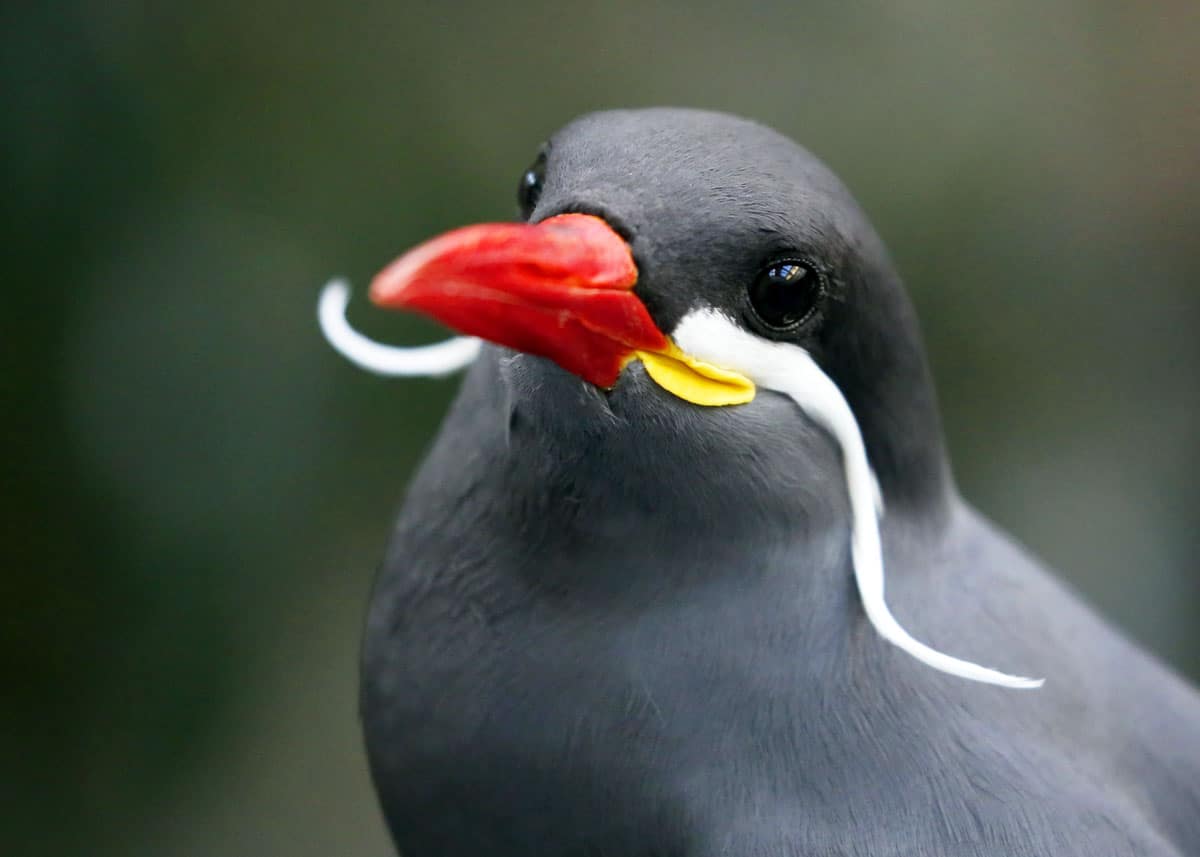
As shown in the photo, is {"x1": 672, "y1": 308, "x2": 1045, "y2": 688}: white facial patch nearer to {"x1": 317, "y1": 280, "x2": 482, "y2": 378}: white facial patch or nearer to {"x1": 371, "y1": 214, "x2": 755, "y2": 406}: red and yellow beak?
{"x1": 371, "y1": 214, "x2": 755, "y2": 406}: red and yellow beak

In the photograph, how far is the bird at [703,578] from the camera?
4.88ft

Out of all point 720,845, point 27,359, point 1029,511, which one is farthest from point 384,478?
point 720,845

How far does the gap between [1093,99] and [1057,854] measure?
3.62 meters

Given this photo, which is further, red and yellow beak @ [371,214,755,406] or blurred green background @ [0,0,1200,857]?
blurred green background @ [0,0,1200,857]

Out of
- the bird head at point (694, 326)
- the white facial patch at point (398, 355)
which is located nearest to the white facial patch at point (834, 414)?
the bird head at point (694, 326)

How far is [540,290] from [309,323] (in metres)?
2.36

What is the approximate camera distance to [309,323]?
3.62 metres

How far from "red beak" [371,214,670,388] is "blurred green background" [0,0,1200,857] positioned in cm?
216

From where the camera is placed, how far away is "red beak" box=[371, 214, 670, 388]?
1.32 m

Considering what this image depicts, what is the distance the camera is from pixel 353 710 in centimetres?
389

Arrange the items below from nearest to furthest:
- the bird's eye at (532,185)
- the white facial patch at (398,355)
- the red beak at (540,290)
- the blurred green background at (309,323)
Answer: the red beak at (540,290), the bird's eye at (532,185), the white facial patch at (398,355), the blurred green background at (309,323)

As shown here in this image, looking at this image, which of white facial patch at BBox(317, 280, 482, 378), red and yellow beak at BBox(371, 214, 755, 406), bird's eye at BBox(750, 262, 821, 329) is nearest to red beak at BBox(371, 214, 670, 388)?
red and yellow beak at BBox(371, 214, 755, 406)

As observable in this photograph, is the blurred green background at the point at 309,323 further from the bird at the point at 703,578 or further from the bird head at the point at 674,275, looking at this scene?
the bird head at the point at 674,275

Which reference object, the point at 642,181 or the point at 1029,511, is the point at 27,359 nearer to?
the point at 642,181
